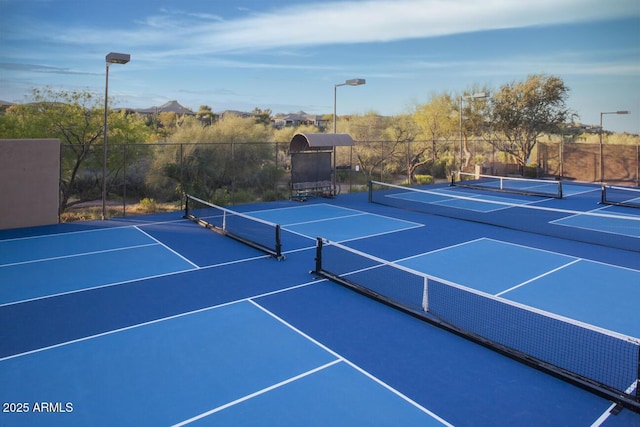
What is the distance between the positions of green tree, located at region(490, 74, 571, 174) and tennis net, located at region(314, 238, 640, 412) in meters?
27.6

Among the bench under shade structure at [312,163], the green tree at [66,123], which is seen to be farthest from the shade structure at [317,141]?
the green tree at [66,123]

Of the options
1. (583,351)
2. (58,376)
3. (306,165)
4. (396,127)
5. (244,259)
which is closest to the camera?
(58,376)

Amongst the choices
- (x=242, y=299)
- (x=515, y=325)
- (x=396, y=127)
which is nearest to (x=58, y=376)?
(x=242, y=299)

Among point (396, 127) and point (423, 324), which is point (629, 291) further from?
point (396, 127)

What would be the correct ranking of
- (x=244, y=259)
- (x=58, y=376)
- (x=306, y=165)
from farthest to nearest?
(x=306, y=165) → (x=244, y=259) → (x=58, y=376)

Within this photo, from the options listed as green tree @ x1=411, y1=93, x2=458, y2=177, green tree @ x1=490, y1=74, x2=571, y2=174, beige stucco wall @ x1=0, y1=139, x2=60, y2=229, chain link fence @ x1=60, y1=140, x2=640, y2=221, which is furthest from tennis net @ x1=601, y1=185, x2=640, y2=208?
beige stucco wall @ x1=0, y1=139, x2=60, y2=229

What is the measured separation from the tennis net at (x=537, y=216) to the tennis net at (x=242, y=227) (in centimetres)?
541

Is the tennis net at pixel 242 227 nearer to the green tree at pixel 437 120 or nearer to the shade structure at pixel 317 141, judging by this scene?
the shade structure at pixel 317 141

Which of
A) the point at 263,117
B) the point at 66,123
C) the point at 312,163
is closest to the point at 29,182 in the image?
the point at 66,123

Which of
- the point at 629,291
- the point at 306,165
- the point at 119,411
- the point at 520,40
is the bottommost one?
the point at 119,411

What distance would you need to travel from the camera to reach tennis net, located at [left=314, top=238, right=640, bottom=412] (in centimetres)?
572

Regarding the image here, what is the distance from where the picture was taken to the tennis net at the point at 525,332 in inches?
225

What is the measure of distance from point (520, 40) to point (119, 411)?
4196cm

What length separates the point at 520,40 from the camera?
3919 cm
